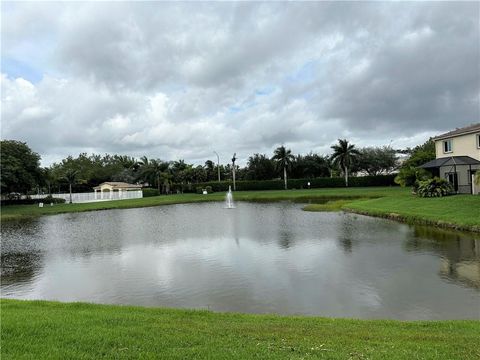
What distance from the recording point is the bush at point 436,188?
1304 inches

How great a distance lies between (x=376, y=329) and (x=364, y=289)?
449cm

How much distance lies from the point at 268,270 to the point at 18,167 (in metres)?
47.5

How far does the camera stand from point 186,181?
312 feet

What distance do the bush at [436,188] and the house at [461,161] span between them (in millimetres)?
1813

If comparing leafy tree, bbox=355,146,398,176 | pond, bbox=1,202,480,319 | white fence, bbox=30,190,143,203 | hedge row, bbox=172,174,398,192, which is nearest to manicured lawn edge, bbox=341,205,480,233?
pond, bbox=1,202,480,319

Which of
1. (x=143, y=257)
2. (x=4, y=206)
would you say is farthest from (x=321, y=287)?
(x=4, y=206)

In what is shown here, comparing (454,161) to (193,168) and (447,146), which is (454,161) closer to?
(447,146)

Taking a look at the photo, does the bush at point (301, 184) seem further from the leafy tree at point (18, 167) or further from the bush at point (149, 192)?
the leafy tree at point (18, 167)

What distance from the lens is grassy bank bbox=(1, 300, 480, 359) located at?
214 inches

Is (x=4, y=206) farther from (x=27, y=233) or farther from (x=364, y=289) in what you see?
(x=364, y=289)

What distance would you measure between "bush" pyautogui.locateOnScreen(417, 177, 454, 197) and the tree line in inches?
1438

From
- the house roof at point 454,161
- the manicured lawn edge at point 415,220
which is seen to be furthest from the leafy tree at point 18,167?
the house roof at point 454,161

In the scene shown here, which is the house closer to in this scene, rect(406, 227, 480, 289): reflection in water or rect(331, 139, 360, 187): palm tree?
rect(406, 227, 480, 289): reflection in water

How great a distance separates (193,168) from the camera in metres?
Result: 97.8
